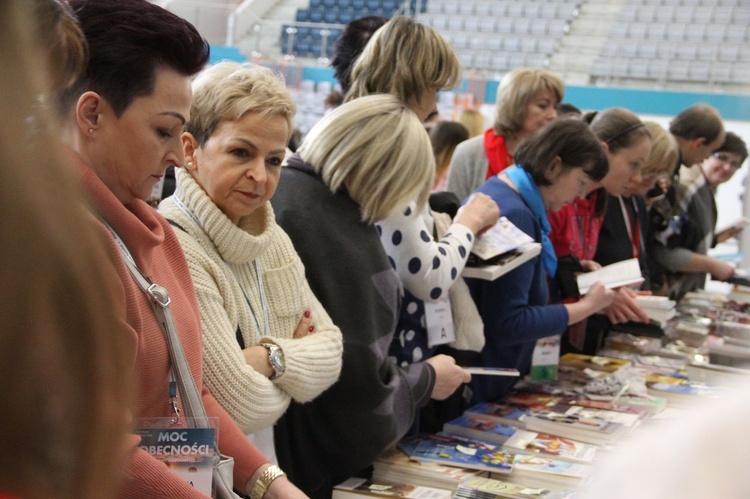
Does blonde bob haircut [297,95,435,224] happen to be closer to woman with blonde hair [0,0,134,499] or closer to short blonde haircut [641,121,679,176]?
woman with blonde hair [0,0,134,499]

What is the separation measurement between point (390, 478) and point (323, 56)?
1314 centimetres

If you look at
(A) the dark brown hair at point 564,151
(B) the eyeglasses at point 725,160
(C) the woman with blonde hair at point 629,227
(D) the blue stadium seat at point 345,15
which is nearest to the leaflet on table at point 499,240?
(A) the dark brown hair at point 564,151

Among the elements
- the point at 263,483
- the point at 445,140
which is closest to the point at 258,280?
the point at 263,483

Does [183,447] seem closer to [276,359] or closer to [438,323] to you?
[276,359]

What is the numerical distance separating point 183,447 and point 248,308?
18.7 inches

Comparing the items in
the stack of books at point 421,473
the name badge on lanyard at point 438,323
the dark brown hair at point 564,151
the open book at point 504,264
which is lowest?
the stack of books at point 421,473

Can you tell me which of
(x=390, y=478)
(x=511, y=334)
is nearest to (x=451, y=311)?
(x=511, y=334)

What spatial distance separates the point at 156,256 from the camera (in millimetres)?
1365

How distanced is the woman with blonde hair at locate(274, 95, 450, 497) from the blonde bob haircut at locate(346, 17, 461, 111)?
0.46 metres

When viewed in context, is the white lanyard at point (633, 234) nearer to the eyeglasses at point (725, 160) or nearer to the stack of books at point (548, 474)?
the eyeglasses at point (725, 160)

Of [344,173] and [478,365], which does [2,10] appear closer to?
[344,173]

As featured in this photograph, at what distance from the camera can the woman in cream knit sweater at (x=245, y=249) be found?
158 cm

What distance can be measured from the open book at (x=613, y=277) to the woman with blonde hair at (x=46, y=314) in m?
2.77

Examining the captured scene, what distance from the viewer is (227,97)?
168 centimetres
